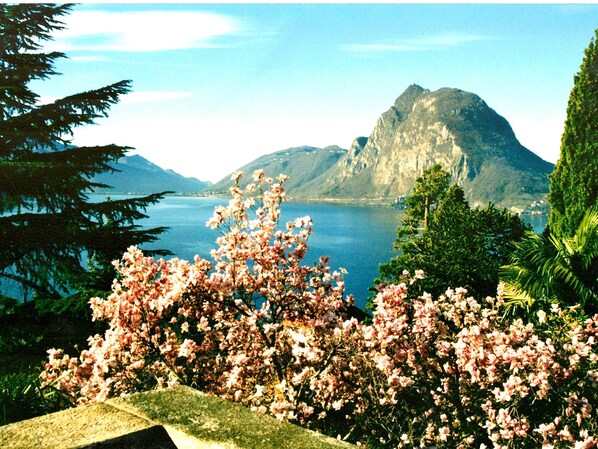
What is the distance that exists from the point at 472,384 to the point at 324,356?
160cm

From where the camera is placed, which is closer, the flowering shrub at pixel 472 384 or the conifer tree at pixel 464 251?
the flowering shrub at pixel 472 384

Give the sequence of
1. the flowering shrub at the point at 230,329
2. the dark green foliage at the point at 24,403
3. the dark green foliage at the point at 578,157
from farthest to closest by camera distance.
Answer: the dark green foliage at the point at 578,157
the flowering shrub at the point at 230,329
the dark green foliage at the point at 24,403

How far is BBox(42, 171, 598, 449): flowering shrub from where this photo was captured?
489cm

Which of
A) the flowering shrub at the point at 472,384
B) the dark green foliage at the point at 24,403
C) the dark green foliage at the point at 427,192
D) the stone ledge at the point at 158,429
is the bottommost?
the dark green foliage at the point at 24,403

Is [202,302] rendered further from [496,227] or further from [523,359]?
[496,227]

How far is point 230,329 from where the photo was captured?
19.4ft

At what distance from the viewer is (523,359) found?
15.8 feet

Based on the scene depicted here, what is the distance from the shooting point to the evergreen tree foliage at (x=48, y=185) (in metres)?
11.4

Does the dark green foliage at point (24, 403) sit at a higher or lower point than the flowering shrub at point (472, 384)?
lower

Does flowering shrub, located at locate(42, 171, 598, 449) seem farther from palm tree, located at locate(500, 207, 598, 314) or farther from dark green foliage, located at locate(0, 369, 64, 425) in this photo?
palm tree, located at locate(500, 207, 598, 314)

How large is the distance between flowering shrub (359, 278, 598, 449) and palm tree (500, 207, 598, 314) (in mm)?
4036

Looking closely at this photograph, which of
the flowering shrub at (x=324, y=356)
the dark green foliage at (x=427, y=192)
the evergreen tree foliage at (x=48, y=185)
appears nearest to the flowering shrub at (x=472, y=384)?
the flowering shrub at (x=324, y=356)

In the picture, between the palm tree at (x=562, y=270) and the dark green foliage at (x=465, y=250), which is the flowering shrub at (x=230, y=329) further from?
the dark green foliage at (x=465, y=250)

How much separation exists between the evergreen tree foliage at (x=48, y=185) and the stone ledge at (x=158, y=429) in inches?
383
